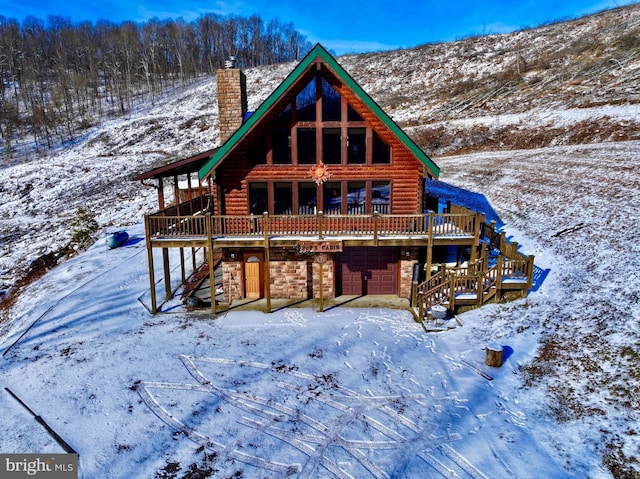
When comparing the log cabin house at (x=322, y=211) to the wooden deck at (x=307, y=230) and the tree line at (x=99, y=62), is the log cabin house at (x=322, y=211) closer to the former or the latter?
the wooden deck at (x=307, y=230)

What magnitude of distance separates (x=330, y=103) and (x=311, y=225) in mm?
5217

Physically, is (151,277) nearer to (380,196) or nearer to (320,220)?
(320,220)

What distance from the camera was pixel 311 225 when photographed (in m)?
16.5

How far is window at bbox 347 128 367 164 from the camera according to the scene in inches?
647

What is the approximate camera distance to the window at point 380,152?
16469mm

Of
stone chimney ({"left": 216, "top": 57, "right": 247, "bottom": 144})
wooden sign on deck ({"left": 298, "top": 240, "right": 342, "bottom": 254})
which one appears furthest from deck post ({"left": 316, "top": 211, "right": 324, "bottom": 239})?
stone chimney ({"left": 216, "top": 57, "right": 247, "bottom": 144})

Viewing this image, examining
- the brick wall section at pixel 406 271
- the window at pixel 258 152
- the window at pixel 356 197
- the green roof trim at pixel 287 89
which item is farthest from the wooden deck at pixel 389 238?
the window at pixel 258 152

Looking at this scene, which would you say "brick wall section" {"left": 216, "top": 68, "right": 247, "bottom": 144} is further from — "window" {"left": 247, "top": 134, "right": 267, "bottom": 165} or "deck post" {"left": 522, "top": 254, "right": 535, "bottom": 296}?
"deck post" {"left": 522, "top": 254, "right": 535, "bottom": 296}

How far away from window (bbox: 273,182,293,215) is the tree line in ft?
220

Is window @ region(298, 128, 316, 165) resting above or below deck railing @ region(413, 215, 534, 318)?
above

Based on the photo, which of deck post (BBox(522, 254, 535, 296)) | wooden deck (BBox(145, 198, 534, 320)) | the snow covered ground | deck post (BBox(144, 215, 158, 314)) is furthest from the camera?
deck post (BBox(144, 215, 158, 314))

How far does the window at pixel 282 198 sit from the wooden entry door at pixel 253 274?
2.22 m

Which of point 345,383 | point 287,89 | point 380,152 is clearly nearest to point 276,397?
point 345,383

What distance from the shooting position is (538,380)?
1052 cm
